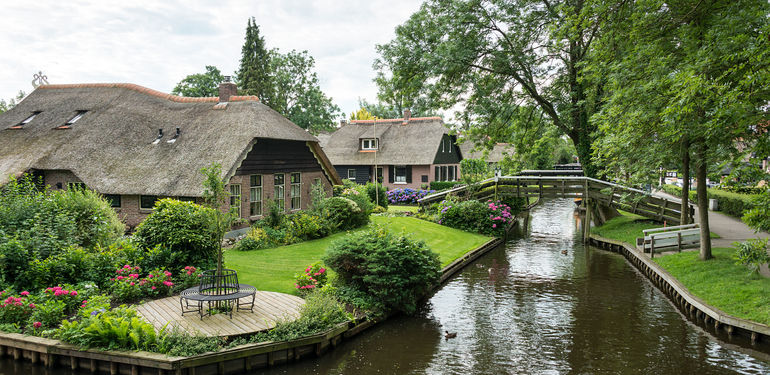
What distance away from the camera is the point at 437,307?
13.8 meters

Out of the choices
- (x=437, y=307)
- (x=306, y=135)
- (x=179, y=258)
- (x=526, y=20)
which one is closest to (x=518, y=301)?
(x=437, y=307)

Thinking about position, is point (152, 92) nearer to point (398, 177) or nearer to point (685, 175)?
point (398, 177)

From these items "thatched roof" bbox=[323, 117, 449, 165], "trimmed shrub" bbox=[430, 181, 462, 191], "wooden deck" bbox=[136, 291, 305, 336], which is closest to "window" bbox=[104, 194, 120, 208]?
"wooden deck" bbox=[136, 291, 305, 336]

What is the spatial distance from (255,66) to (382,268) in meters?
34.1

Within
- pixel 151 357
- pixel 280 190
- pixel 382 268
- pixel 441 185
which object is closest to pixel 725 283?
pixel 382 268

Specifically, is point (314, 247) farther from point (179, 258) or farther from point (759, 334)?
point (759, 334)

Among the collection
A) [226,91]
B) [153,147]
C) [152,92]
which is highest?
[152,92]

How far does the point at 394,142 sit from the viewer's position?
42.0 m

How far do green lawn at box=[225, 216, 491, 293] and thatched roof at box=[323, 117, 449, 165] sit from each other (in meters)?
16.0

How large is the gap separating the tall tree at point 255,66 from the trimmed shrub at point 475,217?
2293 centimetres

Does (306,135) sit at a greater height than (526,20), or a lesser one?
lesser

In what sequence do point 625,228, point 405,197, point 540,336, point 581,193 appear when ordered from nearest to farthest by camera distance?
point 540,336 < point 625,228 < point 581,193 < point 405,197

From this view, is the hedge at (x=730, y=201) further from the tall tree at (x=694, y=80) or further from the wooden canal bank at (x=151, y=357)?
the wooden canal bank at (x=151, y=357)

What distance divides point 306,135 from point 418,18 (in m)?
8.24
